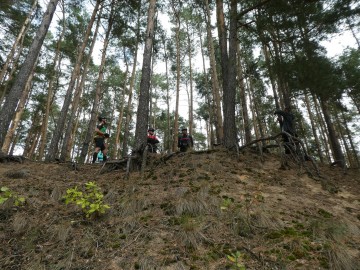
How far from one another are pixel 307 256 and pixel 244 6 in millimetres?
7018

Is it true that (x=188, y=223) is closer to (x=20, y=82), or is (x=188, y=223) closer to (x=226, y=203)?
(x=226, y=203)

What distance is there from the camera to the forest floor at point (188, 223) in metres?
2.40

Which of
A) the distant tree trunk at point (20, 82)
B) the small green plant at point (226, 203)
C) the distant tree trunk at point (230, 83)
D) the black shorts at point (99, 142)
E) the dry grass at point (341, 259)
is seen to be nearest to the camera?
the dry grass at point (341, 259)

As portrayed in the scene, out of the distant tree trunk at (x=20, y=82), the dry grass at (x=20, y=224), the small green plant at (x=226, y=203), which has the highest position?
the distant tree trunk at (x=20, y=82)

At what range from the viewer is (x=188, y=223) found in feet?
9.48

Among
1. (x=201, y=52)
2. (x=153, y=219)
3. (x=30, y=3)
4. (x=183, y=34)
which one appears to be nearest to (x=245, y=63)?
(x=201, y=52)

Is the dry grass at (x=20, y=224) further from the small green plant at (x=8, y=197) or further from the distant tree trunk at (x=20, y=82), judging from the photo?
the distant tree trunk at (x=20, y=82)

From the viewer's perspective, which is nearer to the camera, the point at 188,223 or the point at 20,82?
the point at 188,223

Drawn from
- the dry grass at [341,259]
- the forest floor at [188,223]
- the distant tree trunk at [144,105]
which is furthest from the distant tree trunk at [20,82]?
the dry grass at [341,259]

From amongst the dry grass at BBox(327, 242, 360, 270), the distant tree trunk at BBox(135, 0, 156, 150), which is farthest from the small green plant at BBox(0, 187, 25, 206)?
the dry grass at BBox(327, 242, 360, 270)

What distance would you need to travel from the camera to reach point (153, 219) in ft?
10.4

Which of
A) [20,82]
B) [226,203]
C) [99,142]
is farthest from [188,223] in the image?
[20,82]

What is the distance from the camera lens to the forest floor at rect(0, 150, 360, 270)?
94.5 inches

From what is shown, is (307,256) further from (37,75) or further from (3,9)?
(37,75)
